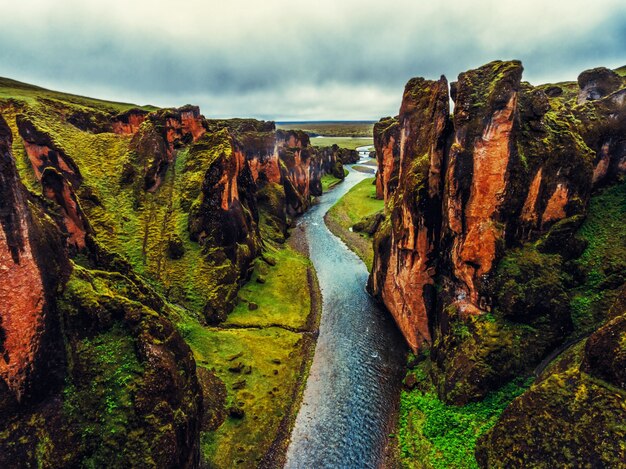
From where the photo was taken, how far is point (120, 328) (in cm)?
1886

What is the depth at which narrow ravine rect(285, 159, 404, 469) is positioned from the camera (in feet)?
78.6

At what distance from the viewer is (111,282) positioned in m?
21.2

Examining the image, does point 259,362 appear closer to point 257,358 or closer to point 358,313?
point 257,358

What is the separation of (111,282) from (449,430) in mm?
24030

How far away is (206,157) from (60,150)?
1749 cm

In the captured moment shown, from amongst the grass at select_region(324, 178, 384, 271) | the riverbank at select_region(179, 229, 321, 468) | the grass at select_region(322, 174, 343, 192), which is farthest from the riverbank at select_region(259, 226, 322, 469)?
the grass at select_region(322, 174, 343, 192)

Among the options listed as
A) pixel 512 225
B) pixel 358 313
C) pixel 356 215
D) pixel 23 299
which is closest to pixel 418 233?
pixel 512 225

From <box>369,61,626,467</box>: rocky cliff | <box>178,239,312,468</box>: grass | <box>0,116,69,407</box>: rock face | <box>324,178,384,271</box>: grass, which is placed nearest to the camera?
<box>0,116,69,407</box>: rock face

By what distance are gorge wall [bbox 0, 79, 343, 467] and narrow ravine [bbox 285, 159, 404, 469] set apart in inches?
303

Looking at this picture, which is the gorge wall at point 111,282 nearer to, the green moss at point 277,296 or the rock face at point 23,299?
the rock face at point 23,299

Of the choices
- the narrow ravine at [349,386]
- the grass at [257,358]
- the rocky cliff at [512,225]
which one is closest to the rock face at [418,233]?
the rocky cliff at [512,225]

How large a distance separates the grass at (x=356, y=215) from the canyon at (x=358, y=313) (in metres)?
16.3

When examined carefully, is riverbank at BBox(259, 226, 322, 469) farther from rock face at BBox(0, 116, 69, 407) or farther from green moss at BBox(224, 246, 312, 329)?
rock face at BBox(0, 116, 69, 407)

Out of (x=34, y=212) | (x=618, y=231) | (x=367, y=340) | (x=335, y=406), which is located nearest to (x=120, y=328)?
(x=34, y=212)
